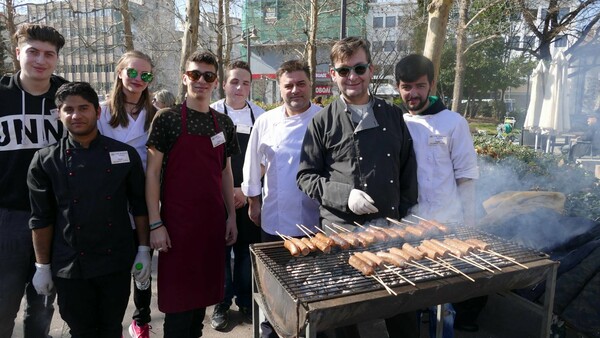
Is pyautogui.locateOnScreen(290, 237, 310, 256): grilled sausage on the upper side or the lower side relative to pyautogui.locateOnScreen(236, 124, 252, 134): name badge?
lower

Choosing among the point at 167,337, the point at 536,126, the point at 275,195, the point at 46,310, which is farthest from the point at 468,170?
the point at 536,126

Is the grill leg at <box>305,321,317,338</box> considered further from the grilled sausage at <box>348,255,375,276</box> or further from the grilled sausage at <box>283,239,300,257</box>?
the grilled sausage at <box>283,239,300,257</box>

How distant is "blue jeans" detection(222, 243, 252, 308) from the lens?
13.4 feet

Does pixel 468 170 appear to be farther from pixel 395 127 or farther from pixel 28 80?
pixel 28 80

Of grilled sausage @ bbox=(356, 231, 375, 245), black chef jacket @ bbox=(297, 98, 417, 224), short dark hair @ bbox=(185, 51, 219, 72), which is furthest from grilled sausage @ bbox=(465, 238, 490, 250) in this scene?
short dark hair @ bbox=(185, 51, 219, 72)

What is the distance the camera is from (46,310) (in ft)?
10.6

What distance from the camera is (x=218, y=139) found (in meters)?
3.01

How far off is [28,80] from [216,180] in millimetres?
1454

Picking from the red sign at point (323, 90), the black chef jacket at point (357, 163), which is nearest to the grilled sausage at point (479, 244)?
the black chef jacket at point (357, 163)

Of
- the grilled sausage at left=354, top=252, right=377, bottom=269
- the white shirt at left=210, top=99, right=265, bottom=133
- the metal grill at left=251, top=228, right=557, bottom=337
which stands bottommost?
the metal grill at left=251, top=228, right=557, bottom=337

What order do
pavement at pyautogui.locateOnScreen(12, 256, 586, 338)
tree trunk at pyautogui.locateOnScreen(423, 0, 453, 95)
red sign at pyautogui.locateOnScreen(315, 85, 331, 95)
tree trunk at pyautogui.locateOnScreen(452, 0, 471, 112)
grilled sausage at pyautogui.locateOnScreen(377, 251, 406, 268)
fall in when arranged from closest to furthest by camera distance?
grilled sausage at pyautogui.locateOnScreen(377, 251, 406, 268) → pavement at pyautogui.locateOnScreen(12, 256, 586, 338) → tree trunk at pyautogui.locateOnScreen(423, 0, 453, 95) → tree trunk at pyautogui.locateOnScreen(452, 0, 471, 112) → red sign at pyautogui.locateOnScreen(315, 85, 331, 95)

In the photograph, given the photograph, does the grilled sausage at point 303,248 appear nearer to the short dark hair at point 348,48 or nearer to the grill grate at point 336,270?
the grill grate at point 336,270

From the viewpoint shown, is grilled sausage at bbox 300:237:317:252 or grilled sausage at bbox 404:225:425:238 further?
grilled sausage at bbox 404:225:425:238

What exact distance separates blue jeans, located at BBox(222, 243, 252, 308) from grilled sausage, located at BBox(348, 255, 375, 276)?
6.15 feet
